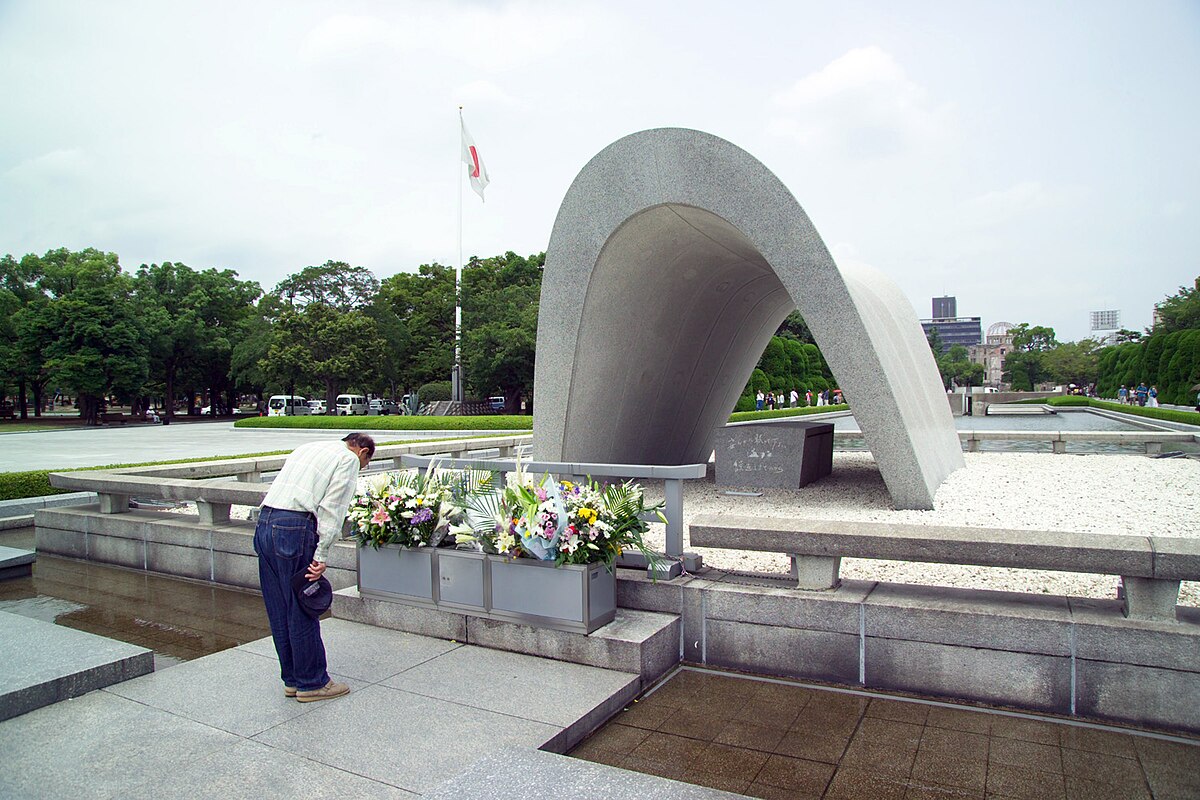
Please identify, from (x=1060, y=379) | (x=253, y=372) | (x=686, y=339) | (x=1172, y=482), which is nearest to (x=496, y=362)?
(x=253, y=372)

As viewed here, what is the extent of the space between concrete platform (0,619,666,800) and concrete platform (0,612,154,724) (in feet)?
0.22

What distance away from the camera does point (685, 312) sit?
10984mm

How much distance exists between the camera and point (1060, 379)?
271ft

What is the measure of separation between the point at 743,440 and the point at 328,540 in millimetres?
7557

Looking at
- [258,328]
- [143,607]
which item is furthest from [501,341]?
[143,607]

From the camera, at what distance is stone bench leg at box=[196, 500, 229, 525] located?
7.71m

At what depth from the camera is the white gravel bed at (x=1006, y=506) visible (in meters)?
6.00

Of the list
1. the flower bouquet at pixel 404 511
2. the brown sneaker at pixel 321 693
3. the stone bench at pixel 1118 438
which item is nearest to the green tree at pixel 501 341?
the stone bench at pixel 1118 438

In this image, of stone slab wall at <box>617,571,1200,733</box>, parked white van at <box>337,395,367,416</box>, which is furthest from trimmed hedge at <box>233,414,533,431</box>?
stone slab wall at <box>617,571,1200,733</box>

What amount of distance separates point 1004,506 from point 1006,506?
0.09ft

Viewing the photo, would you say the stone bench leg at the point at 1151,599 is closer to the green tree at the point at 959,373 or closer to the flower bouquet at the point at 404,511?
the flower bouquet at the point at 404,511

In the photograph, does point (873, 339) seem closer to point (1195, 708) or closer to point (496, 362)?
point (1195, 708)

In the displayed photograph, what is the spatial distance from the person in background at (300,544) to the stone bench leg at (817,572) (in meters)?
2.69

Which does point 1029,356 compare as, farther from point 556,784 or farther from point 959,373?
point 556,784
